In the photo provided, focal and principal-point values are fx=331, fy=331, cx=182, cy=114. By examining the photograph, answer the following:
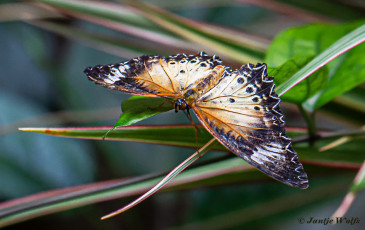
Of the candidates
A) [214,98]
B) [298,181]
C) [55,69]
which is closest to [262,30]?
[55,69]

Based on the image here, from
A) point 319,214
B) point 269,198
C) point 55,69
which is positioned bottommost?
point 319,214

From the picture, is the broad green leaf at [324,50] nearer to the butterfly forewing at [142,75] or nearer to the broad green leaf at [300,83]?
the broad green leaf at [300,83]

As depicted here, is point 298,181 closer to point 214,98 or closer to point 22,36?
point 214,98

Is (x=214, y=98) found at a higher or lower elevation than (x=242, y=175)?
higher

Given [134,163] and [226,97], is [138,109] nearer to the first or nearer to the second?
[226,97]

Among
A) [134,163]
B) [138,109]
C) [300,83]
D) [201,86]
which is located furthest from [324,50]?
[134,163]

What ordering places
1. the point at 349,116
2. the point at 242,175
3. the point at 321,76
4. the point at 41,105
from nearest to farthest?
1. the point at 321,76
2. the point at 242,175
3. the point at 349,116
4. the point at 41,105

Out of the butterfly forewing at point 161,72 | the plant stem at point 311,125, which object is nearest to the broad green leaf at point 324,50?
the plant stem at point 311,125

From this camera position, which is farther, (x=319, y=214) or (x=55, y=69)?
(x=319, y=214)
